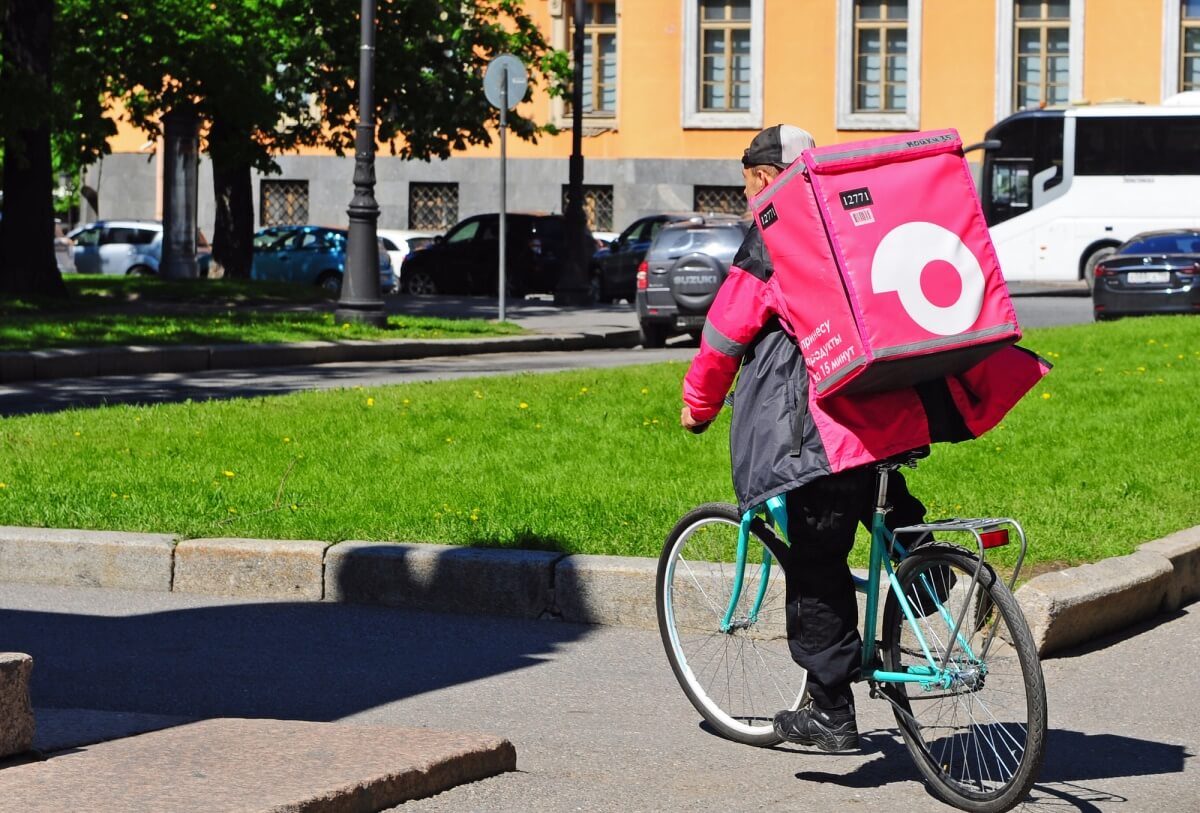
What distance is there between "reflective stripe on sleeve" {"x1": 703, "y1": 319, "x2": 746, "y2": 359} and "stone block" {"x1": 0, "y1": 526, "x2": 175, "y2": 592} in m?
3.35

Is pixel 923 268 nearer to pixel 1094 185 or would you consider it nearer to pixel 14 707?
pixel 14 707

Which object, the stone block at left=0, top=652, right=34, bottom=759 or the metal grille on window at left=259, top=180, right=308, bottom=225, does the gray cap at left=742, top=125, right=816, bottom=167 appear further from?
the metal grille on window at left=259, top=180, right=308, bottom=225

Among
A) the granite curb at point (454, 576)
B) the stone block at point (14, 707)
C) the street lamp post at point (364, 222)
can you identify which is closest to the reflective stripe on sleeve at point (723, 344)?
the stone block at point (14, 707)

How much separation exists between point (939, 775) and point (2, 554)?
4409 mm

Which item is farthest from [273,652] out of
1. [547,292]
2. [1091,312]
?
[547,292]

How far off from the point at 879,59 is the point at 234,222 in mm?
16598

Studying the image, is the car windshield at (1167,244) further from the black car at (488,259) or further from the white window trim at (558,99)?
the white window trim at (558,99)

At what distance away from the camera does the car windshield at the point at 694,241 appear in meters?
21.6

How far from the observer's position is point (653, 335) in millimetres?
21844

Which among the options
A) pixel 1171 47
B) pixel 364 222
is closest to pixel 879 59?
pixel 1171 47

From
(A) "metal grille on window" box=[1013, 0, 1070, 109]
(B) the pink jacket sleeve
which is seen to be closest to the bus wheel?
(A) "metal grille on window" box=[1013, 0, 1070, 109]

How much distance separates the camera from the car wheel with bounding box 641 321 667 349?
2178 cm

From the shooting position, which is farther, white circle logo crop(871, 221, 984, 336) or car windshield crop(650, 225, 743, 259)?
car windshield crop(650, 225, 743, 259)

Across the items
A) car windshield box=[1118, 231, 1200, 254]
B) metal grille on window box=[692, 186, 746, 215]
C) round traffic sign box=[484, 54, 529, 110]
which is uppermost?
round traffic sign box=[484, 54, 529, 110]
